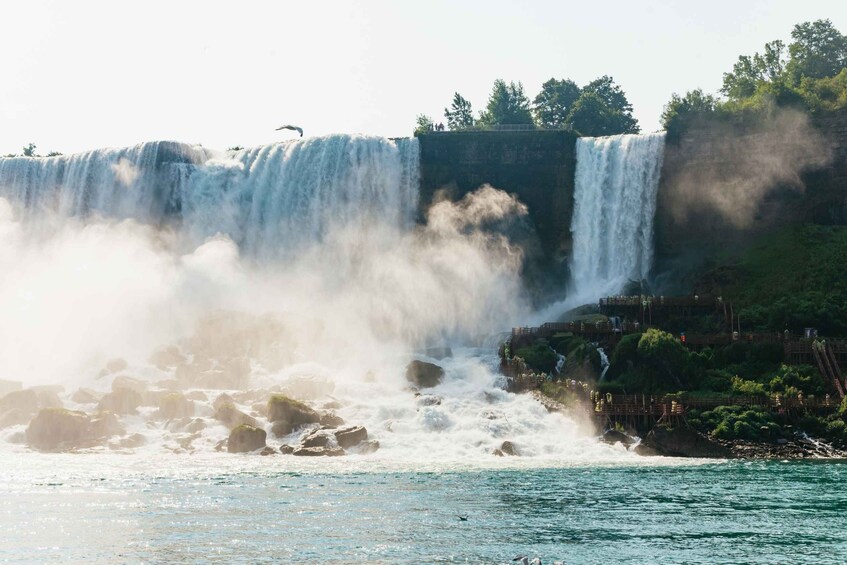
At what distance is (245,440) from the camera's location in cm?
6550

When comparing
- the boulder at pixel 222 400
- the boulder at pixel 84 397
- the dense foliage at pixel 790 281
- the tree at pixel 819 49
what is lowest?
the boulder at pixel 84 397

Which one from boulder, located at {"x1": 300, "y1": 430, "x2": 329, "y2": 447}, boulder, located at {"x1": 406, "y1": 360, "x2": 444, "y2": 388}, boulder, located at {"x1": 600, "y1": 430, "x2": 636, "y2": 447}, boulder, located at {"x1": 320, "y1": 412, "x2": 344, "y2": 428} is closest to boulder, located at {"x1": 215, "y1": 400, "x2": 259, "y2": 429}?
boulder, located at {"x1": 320, "y1": 412, "x2": 344, "y2": 428}

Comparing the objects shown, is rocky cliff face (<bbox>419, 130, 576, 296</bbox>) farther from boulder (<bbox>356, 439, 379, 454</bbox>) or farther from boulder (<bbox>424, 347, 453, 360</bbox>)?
boulder (<bbox>356, 439, 379, 454</bbox>)

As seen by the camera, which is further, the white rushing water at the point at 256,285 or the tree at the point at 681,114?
the tree at the point at 681,114

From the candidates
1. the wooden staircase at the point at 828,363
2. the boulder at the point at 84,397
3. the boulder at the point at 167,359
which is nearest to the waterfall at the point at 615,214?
the wooden staircase at the point at 828,363

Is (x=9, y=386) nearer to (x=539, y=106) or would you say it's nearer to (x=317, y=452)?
(x=317, y=452)

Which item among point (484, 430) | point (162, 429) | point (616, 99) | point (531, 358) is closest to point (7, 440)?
point (162, 429)

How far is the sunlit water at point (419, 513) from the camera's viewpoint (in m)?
37.1

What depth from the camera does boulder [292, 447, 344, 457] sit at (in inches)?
2525

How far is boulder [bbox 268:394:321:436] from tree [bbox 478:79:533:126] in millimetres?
71510

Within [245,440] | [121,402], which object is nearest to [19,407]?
[121,402]

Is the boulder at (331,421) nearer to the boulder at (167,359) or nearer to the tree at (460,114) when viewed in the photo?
the boulder at (167,359)

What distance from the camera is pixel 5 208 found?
111500 millimetres

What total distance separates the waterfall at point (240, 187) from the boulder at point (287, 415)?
117ft
